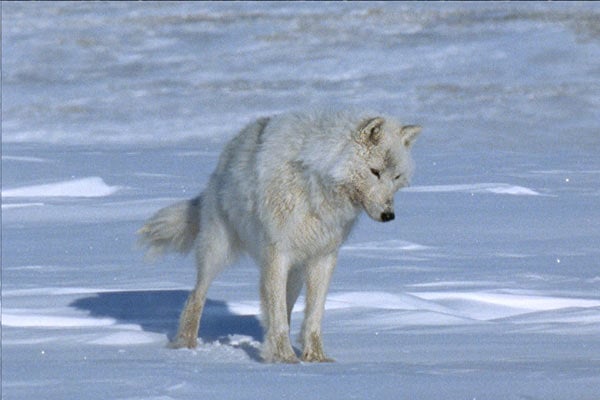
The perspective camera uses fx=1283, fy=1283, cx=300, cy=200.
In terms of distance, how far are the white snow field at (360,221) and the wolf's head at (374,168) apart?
56 cm

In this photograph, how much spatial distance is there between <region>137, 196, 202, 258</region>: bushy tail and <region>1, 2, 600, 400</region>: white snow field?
37 centimetres

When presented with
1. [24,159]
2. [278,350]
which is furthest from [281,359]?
[24,159]

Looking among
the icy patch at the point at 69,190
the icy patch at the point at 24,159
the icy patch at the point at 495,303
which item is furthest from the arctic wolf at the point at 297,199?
the icy patch at the point at 24,159

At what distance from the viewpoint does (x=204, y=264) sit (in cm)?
524

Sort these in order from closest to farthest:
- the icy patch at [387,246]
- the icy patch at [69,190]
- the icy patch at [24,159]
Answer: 1. the icy patch at [387,246]
2. the icy patch at [69,190]
3. the icy patch at [24,159]

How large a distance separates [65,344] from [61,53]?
44.3ft

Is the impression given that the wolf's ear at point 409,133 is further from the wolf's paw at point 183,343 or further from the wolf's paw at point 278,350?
the wolf's paw at point 183,343

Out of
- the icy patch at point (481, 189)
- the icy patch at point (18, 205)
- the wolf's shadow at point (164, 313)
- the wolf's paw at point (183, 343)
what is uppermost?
the wolf's paw at point (183, 343)

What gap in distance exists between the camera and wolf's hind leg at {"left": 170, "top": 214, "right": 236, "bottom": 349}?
5168 mm

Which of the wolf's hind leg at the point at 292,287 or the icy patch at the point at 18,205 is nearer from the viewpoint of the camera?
the wolf's hind leg at the point at 292,287

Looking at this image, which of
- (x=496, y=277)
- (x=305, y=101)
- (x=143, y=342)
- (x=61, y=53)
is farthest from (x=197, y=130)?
(x=143, y=342)

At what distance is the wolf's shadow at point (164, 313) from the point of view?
5504 millimetres

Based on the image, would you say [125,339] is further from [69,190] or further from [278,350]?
[69,190]

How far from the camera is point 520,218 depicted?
8.46 m
